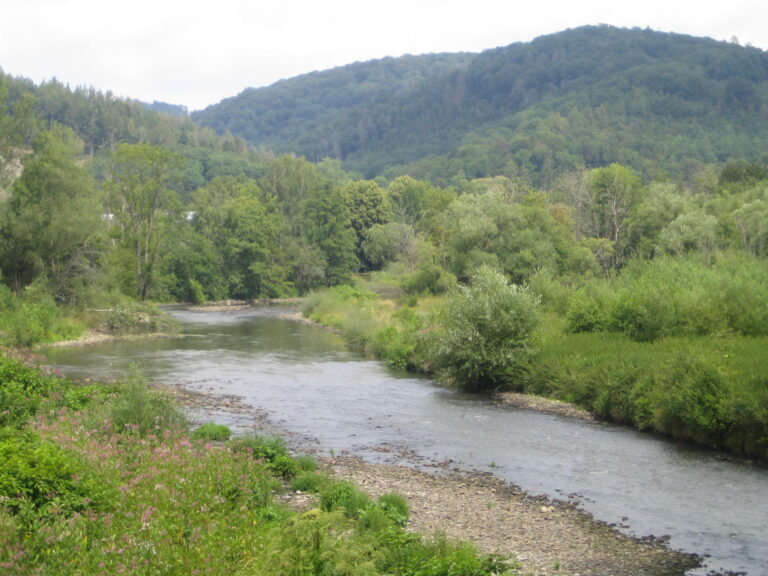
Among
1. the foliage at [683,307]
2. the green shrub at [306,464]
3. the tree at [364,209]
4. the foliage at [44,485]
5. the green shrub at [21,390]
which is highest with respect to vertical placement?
the tree at [364,209]

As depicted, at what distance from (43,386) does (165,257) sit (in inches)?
2683

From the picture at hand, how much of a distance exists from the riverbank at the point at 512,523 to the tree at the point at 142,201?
61.6 meters

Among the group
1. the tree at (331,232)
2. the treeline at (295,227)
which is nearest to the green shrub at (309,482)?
the treeline at (295,227)

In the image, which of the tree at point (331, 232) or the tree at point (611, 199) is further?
the tree at point (331, 232)

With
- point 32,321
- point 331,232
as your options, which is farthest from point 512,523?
point 331,232

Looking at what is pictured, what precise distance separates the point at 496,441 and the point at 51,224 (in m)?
41.4

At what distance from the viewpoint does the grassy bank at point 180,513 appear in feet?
34.4

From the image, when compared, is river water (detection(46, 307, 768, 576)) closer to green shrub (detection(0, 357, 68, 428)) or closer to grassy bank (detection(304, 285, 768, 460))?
grassy bank (detection(304, 285, 768, 460))

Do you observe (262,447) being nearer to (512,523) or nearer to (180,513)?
(512,523)

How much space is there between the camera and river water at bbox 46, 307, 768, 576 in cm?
1706

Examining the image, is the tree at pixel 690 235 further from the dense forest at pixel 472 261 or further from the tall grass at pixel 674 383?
the tall grass at pixel 674 383

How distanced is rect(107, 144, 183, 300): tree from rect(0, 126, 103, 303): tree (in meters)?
17.9

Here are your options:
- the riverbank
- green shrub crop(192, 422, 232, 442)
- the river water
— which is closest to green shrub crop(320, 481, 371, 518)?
the riverbank

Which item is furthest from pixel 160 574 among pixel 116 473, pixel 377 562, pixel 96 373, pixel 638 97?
pixel 638 97
